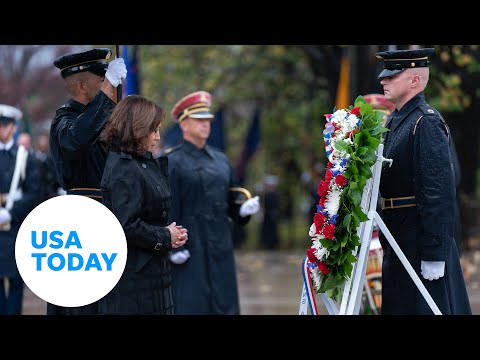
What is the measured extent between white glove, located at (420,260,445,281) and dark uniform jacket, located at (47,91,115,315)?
1904 mm

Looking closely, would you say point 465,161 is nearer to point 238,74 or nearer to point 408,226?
point 238,74

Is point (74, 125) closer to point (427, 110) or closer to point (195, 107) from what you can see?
point (427, 110)

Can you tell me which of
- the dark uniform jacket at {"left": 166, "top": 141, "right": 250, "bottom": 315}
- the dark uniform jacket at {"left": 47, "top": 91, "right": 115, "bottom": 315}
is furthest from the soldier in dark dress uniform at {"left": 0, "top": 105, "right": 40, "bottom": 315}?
the dark uniform jacket at {"left": 47, "top": 91, "right": 115, "bottom": 315}

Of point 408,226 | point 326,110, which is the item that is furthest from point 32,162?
point 326,110

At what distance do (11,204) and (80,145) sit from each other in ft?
10.6

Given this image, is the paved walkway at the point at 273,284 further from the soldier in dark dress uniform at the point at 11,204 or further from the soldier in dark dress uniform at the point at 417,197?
the soldier in dark dress uniform at the point at 417,197

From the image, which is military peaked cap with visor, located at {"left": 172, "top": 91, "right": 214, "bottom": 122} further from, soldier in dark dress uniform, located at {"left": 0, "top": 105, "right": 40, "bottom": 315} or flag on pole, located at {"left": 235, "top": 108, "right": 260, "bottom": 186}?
flag on pole, located at {"left": 235, "top": 108, "right": 260, "bottom": 186}

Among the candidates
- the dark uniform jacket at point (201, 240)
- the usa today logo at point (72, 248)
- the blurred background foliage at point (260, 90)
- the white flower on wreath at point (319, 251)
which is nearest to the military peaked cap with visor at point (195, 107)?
the dark uniform jacket at point (201, 240)

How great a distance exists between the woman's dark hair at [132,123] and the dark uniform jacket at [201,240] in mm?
2418

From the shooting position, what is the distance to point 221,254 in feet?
26.2

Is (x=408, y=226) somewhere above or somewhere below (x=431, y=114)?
below

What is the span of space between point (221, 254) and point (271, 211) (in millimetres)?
13217

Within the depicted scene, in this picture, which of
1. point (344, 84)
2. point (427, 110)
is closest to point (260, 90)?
point (344, 84)

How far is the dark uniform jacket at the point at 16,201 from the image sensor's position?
28.3ft
